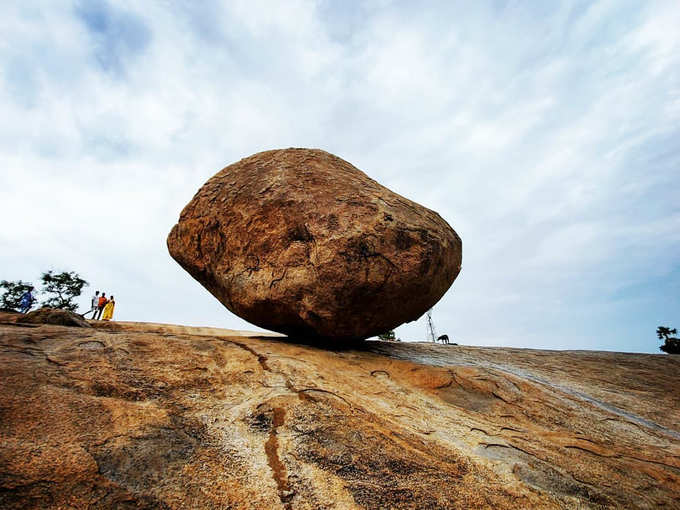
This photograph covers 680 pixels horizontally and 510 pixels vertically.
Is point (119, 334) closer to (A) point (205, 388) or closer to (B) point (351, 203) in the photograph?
(A) point (205, 388)

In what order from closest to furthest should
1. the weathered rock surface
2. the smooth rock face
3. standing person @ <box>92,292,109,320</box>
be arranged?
the weathered rock surface < the smooth rock face < standing person @ <box>92,292,109,320</box>

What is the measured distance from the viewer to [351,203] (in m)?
5.51

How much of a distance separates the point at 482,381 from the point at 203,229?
4691 mm

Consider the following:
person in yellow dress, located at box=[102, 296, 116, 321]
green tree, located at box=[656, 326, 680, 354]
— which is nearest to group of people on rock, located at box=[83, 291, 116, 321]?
person in yellow dress, located at box=[102, 296, 116, 321]

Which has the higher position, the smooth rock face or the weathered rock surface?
the smooth rock face

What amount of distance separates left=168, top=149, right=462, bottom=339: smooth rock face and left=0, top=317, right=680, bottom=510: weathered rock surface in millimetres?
667

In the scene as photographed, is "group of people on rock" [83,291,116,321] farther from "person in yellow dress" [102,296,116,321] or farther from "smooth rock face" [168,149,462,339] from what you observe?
"smooth rock face" [168,149,462,339]

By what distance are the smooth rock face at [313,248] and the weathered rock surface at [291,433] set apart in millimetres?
667

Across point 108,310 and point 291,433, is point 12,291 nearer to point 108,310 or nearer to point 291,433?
point 108,310

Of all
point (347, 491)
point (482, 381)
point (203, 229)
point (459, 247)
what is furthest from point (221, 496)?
point (459, 247)

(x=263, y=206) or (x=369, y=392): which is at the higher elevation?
(x=263, y=206)

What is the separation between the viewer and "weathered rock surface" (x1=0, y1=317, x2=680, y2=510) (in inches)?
90.6

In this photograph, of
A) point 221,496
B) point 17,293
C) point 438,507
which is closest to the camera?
point 221,496

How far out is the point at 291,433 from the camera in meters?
3.02
